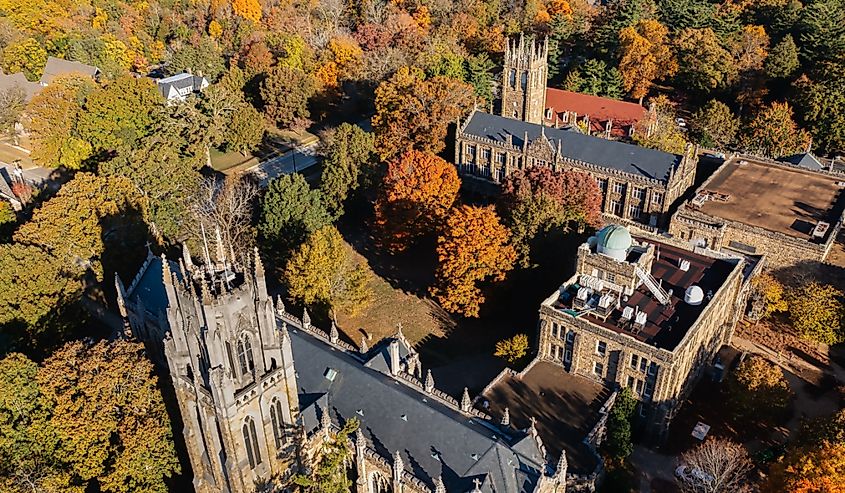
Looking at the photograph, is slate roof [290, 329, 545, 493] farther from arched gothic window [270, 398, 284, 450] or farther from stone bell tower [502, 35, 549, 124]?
stone bell tower [502, 35, 549, 124]

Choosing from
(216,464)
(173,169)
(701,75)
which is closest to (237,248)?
(173,169)

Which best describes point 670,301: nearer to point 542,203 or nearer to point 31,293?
point 542,203

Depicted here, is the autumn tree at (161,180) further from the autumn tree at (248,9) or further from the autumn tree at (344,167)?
the autumn tree at (248,9)

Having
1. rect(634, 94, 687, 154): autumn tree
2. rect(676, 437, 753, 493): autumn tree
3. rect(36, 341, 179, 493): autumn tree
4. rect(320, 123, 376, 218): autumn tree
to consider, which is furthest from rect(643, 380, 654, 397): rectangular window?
rect(634, 94, 687, 154): autumn tree

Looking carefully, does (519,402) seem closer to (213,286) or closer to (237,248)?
(213,286)

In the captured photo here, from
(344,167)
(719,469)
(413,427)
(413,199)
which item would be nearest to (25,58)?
(344,167)

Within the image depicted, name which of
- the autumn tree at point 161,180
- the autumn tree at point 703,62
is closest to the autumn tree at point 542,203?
the autumn tree at point 161,180
